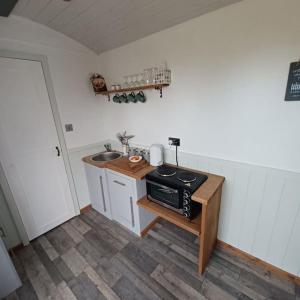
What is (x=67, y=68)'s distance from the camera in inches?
83.4

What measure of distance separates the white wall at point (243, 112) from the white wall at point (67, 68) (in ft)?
2.63

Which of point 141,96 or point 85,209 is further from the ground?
point 141,96

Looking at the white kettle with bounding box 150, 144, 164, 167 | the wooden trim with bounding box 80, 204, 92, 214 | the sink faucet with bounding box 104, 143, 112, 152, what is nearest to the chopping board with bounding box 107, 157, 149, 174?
the white kettle with bounding box 150, 144, 164, 167

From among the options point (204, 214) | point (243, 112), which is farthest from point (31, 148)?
point (243, 112)

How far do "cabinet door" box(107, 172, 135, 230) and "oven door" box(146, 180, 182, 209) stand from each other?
9.1 inches

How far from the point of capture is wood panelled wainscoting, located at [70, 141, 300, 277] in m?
1.38

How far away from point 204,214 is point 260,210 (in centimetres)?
59

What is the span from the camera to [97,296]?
146 centimetres

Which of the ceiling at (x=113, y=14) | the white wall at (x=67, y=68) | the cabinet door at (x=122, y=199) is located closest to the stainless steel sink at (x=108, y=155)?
the white wall at (x=67, y=68)

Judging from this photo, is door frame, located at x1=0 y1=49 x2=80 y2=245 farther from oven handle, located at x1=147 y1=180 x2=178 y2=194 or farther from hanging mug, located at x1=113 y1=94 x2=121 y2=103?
oven handle, located at x1=147 y1=180 x2=178 y2=194

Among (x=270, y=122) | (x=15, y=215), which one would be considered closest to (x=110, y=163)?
(x=15, y=215)

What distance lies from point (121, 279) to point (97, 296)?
23cm

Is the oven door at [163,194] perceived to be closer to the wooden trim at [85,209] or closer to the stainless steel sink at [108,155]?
the stainless steel sink at [108,155]

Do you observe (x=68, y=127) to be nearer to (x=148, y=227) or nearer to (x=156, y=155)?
(x=156, y=155)
